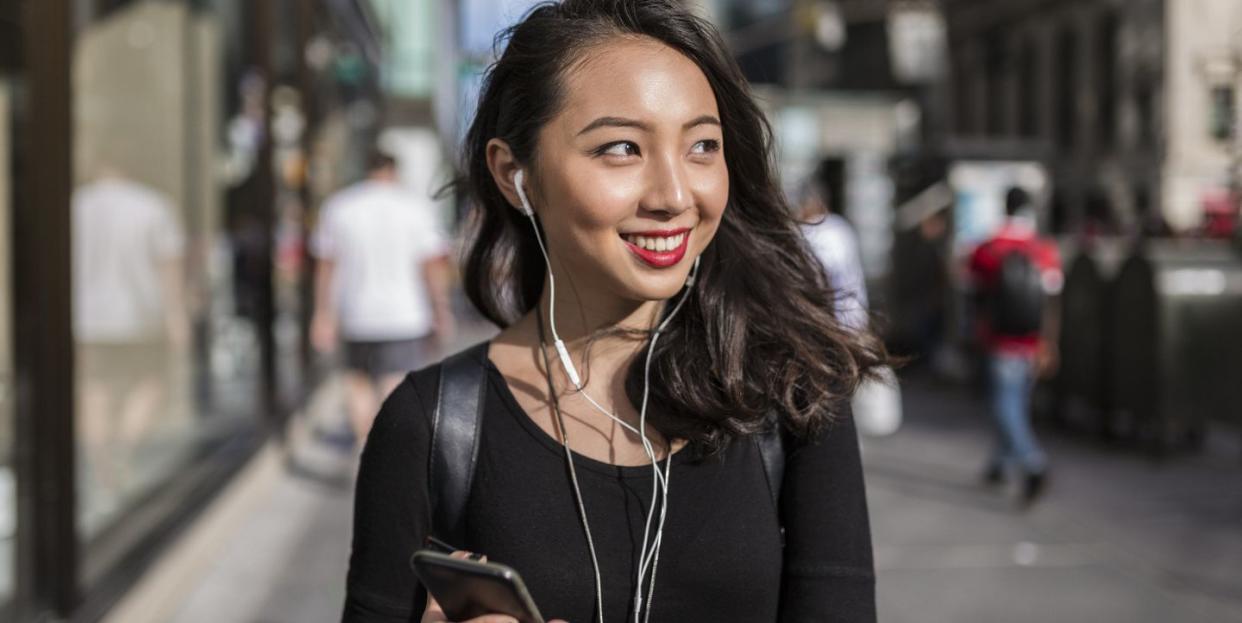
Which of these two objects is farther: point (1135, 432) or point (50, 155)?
point (1135, 432)

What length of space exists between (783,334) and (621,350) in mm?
233

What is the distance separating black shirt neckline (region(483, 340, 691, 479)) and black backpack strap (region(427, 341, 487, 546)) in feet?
0.16

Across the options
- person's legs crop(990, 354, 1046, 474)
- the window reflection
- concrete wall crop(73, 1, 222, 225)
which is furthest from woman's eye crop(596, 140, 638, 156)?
person's legs crop(990, 354, 1046, 474)

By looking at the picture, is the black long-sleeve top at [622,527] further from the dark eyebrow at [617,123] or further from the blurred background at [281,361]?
the blurred background at [281,361]

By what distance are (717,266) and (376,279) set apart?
22.2 ft

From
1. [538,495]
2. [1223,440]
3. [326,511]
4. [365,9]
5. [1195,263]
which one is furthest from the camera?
[365,9]

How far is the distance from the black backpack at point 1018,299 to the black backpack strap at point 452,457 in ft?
23.2

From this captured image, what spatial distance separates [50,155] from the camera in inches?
196

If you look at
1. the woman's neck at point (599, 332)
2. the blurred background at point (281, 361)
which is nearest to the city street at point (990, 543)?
the blurred background at point (281, 361)

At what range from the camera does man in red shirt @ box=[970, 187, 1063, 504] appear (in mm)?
8562

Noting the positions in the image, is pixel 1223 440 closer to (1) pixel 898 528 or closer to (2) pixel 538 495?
(1) pixel 898 528

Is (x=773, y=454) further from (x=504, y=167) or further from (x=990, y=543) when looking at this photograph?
(x=990, y=543)

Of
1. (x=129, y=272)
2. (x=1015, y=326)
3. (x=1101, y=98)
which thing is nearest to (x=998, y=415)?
(x=1015, y=326)

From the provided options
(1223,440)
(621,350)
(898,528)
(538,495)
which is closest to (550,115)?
(621,350)
